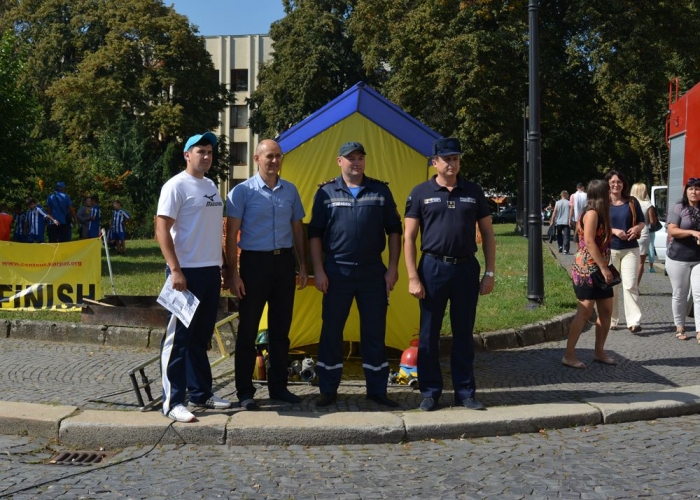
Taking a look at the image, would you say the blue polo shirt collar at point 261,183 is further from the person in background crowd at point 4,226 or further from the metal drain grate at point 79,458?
the person in background crowd at point 4,226

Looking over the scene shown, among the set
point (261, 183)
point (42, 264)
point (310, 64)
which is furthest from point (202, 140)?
point (310, 64)

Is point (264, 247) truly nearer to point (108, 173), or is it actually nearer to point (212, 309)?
point (212, 309)

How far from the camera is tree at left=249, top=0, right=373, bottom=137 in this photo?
164 feet

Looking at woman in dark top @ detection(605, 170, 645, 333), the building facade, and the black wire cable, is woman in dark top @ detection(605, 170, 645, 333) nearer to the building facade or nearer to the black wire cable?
the black wire cable

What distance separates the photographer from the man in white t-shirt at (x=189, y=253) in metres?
6.05

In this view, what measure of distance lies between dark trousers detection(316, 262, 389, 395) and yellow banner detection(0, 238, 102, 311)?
620 cm

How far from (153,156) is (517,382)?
43739mm

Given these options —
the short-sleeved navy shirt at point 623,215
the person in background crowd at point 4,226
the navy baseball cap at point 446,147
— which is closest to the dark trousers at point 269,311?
the navy baseball cap at point 446,147

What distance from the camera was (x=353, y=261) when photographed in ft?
21.5

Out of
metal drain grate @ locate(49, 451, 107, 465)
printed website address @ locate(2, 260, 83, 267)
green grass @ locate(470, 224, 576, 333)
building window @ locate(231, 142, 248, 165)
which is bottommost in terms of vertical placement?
metal drain grate @ locate(49, 451, 107, 465)

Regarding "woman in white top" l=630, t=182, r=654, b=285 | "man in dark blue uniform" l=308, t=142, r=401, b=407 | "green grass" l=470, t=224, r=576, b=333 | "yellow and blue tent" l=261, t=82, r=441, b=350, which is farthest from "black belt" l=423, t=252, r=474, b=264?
"woman in white top" l=630, t=182, r=654, b=285

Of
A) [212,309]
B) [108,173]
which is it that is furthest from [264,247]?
[108,173]

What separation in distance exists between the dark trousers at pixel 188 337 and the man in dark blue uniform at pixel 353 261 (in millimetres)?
827

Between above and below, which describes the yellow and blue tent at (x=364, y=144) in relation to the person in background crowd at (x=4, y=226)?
above
